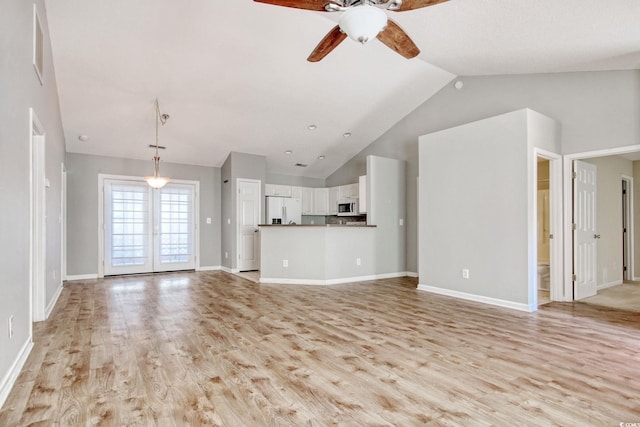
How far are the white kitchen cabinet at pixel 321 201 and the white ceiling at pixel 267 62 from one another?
2.02m

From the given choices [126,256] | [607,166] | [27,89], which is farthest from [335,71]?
[126,256]

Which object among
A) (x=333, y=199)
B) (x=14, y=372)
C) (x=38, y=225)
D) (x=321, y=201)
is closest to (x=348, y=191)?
(x=333, y=199)

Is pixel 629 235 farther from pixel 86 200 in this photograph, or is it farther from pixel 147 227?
pixel 86 200

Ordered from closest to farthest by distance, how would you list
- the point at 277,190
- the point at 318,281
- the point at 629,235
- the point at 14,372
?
the point at 14,372 < the point at 318,281 < the point at 629,235 < the point at 277,190

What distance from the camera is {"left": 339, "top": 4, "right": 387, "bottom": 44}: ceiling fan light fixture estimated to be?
2.25 metres

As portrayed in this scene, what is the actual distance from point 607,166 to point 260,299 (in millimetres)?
6141

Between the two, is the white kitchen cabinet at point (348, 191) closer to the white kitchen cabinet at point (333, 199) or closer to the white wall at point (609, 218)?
the white kitchen cabinet at point (333, 199)

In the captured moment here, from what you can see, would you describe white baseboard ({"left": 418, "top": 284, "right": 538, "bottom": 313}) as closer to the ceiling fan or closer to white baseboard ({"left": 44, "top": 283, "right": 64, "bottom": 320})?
the ceiling fan

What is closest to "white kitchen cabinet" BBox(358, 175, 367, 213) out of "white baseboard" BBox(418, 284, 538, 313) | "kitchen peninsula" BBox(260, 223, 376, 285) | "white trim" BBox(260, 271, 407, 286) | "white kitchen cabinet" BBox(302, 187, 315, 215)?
"kitchen peninsula" BBox(260, 223, 376, 285)

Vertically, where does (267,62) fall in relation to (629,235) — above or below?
above

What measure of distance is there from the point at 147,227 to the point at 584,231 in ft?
26.5

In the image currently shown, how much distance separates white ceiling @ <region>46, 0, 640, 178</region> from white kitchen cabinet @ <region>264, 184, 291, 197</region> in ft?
4.28

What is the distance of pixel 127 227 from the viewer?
7270mm

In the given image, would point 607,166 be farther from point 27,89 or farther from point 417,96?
point 27,89
